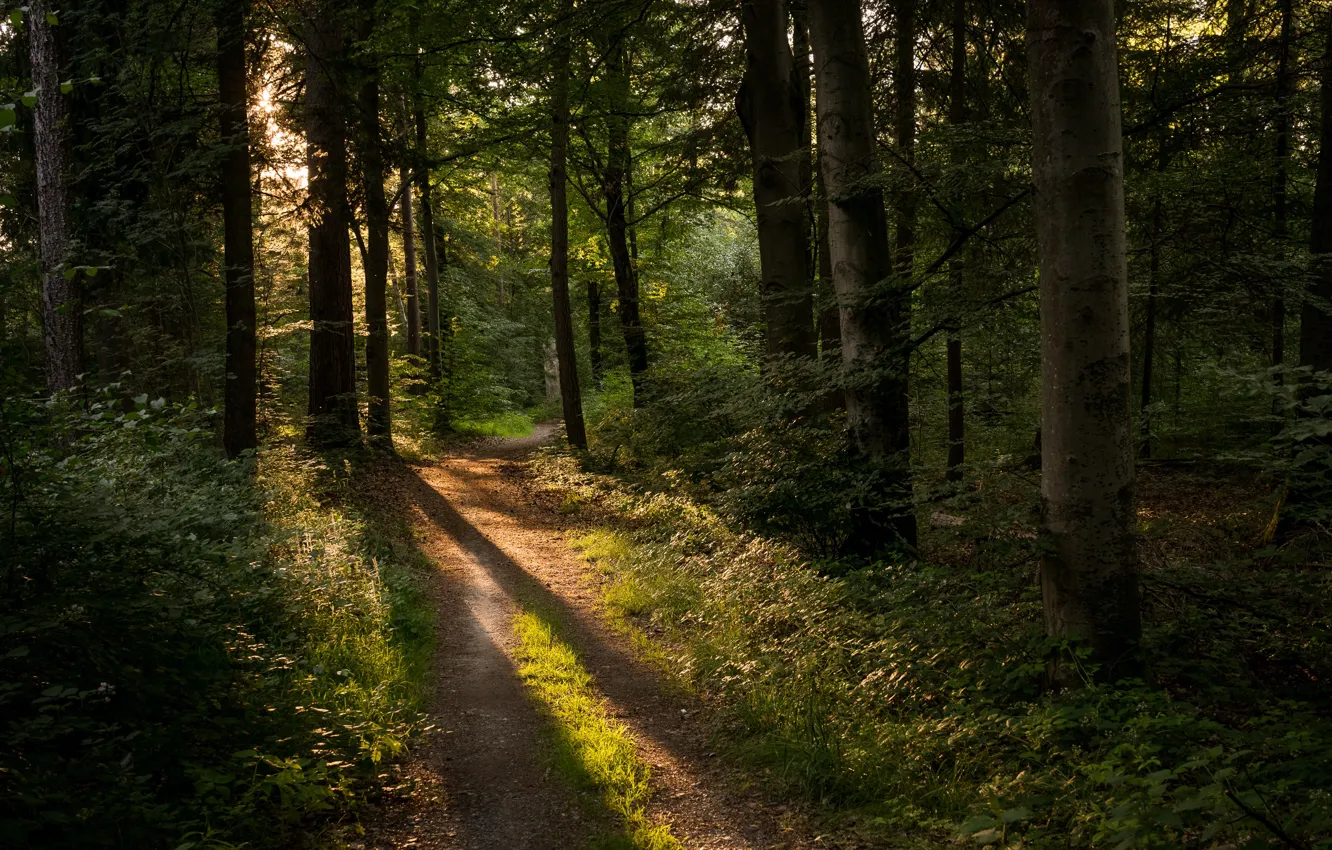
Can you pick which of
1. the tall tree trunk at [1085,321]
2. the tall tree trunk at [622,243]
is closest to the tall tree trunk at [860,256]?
the tall tree trunk at [1085,321]

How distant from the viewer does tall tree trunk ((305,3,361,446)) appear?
1294cm

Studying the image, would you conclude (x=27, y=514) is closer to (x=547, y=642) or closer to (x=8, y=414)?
(x=8, y=414)

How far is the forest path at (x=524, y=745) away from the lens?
418 cm

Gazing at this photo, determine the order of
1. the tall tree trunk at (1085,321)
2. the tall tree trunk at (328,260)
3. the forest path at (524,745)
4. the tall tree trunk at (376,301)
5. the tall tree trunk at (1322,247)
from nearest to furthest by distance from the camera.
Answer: the tall tree trunk at (1085,321)
the forest path at (524,745)
the tall tree trunk at (1322,247)
the tall tree trunk at (328,260)
the tall tree trunk at (376,301)

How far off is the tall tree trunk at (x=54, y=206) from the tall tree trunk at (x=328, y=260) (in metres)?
3.28

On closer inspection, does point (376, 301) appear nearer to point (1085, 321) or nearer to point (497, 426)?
point (497, 426)

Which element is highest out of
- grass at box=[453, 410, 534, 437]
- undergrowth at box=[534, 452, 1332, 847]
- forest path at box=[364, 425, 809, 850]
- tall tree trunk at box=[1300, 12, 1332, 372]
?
tall tree trunk at box=[1300, 12, 1332, 372]

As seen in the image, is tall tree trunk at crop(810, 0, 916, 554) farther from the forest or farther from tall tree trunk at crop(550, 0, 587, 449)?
tall tree trunk at crop(550, 0, 587, 449)

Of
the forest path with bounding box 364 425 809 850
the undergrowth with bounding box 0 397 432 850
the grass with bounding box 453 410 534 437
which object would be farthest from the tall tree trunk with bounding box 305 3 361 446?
the grass with bounding box 453 410 534 437

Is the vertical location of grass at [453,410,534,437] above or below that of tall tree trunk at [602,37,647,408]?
below

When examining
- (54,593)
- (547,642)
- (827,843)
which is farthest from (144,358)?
(827,843)

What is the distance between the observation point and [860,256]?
23.4 ft

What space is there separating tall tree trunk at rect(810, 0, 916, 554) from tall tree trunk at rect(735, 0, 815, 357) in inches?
88.9

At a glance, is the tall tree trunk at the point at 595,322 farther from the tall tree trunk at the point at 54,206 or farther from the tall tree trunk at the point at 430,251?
the tall tree trunk at the point at 54,206
